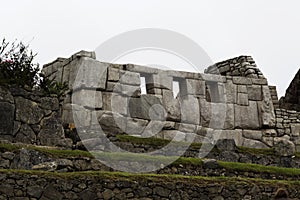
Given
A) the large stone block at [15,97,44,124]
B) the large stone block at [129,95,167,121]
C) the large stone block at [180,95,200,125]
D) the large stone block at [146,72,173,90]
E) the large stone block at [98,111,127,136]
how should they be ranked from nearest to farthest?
the large stone block at [15,97,44,124] → the large stone block at [98,111,127,136] → the large stone block at [129,95,167,121] → the large stone block at [146,72,173,90] → the large stone block at [180,95,200,125]

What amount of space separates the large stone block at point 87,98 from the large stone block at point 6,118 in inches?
162

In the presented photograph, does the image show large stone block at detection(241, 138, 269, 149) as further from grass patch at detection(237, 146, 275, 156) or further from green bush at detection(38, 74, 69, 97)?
green bush at detection(38, 74, 69, 97)

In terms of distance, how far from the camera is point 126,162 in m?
13.5

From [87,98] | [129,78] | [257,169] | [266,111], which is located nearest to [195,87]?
[129,78]

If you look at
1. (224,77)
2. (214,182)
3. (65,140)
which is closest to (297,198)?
(214,182)

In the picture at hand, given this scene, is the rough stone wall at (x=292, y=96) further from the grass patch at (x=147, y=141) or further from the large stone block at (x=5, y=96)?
the large stone block at (x=5, y=96)

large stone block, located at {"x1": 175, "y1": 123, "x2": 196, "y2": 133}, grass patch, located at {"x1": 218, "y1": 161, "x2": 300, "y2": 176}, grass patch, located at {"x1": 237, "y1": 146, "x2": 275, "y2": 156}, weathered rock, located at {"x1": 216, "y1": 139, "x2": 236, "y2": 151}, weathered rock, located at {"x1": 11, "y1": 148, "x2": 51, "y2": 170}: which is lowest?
grass patch, located at {"x1": 218, "y1": 161, "x2": 300, "y2": 176}

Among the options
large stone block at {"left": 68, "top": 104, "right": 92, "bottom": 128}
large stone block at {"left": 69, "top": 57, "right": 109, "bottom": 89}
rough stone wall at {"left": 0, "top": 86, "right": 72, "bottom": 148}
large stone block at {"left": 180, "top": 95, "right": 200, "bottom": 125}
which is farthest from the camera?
large stone block at {"left": 180, "top": 95, "right": 200, "bottom": 125}

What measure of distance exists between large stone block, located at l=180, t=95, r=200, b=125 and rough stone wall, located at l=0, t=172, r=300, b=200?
25.0 ft

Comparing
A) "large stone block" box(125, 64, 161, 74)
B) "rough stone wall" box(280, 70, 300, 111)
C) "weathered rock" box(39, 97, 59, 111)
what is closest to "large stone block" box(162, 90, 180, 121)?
"large stone block" box(125, 64, 161, 74)

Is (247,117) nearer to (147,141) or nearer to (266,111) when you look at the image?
(266,111)

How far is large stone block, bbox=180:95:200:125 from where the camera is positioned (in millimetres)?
20609

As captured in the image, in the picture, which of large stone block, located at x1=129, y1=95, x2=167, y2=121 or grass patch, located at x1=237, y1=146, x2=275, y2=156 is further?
large stone block, located at x1=129, y1=95, x2=167, y2=121

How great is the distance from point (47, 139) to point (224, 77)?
28.2 feet
